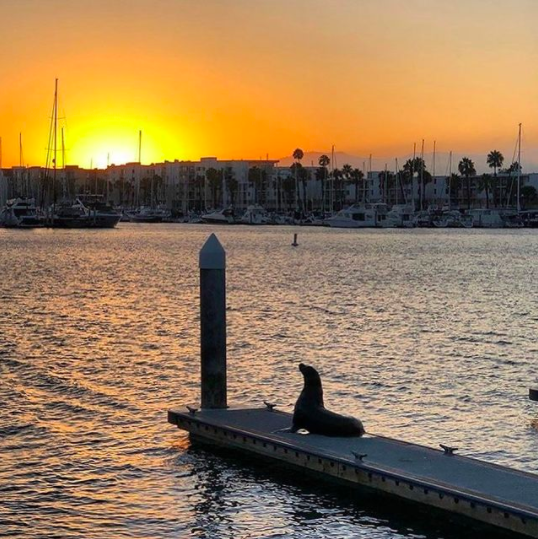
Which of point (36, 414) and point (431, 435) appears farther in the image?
point (36, 414)

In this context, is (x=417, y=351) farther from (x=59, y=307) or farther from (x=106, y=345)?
(x=59, y=307)

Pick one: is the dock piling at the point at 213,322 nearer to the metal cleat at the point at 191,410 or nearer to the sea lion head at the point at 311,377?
the metal cleat at the point at 191,410

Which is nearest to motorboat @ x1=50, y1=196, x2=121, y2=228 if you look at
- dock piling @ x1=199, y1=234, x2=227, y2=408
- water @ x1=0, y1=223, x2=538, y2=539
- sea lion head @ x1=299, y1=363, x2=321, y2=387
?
water @ x1=0, y1=223, x2=538, y2=539

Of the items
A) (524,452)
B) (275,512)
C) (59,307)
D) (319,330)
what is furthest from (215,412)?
(59,307)

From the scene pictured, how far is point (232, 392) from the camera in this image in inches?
905

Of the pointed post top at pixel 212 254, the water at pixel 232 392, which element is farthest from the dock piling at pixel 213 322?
the water at pixel 232 392

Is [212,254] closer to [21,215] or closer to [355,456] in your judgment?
[355,456]

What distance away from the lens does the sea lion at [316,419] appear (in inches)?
635

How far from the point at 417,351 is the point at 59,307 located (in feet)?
69.0

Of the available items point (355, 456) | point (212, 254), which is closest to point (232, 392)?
point (212, 254)

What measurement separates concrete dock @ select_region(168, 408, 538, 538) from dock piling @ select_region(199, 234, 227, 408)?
46 cm

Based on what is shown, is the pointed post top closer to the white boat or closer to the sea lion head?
the sea lion head

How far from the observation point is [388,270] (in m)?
83.7

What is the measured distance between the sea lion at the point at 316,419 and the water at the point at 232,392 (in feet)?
3.16
